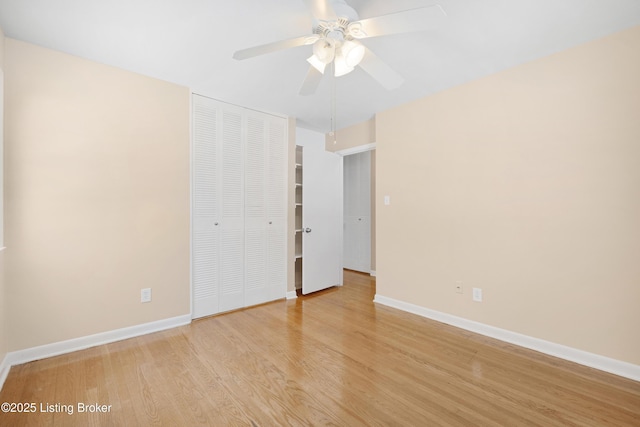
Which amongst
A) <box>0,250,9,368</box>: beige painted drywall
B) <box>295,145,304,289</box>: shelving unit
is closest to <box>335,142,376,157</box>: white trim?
<box>295,145,304,289</box>: shelving unit

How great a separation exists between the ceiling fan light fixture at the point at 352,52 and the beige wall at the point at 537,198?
1620 mm

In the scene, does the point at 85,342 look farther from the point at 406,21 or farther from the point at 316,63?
the point at 406,21

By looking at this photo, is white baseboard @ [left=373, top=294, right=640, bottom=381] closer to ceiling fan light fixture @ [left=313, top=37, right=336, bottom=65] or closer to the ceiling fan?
the ceiling fan

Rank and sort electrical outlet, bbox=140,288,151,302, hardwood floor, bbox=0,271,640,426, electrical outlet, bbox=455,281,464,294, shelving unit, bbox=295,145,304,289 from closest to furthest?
hardwood floor, bbox=0,271,640,426, electrical outlet, bbox=140,288,151,302, electrical outlet, bbox=455,281,464,294, shelving unit, bbox=295,145,304,289

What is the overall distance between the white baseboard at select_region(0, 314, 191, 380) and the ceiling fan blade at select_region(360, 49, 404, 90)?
2731mm

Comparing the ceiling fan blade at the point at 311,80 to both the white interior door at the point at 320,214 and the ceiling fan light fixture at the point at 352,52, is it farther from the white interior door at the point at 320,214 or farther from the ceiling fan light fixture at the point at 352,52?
the white interior door at the point at 320,214

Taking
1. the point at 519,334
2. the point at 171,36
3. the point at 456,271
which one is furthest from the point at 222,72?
the point at 519,334

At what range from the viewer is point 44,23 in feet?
5.97

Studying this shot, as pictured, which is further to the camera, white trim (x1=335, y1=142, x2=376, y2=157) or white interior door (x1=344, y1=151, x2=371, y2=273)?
white interior door (x1=344, y1=151, x2=371, y2=273)

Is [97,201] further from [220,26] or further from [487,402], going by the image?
[487,402]

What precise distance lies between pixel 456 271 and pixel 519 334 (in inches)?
27.0

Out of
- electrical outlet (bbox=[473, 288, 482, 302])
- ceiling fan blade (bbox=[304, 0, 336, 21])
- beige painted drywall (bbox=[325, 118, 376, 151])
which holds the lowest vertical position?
electrical outlet (bbox=[473, 288, 482, 302])

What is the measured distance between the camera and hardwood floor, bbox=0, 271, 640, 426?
150 cm

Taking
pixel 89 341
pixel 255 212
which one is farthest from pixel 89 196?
pixel 255 212
